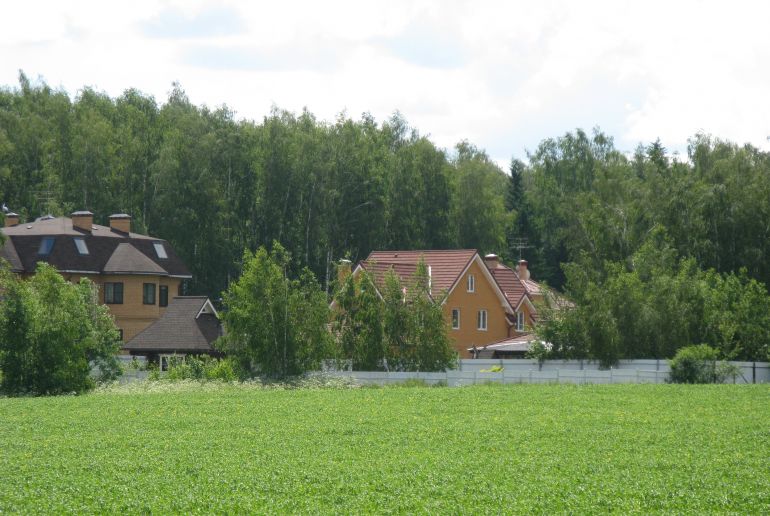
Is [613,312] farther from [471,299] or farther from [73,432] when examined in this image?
[73,432]

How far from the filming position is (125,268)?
6625 cm

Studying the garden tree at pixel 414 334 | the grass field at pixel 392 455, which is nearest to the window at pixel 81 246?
the garden tree at pixel 414 334

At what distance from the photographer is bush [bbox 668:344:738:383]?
1743 inches

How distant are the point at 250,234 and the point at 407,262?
20790 mm

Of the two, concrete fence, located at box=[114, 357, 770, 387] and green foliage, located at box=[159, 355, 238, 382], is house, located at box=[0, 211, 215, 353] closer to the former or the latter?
green foliage, located at box=[159, 355, 238, 382]

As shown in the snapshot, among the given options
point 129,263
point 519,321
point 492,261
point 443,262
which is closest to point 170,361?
point 129,263

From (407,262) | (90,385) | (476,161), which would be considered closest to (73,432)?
(90,385)

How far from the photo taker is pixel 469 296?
6712cm

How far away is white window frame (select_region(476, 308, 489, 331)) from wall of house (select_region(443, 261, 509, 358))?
14cm

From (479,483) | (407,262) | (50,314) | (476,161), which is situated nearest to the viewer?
(479,483)

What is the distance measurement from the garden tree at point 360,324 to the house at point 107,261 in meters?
18.5

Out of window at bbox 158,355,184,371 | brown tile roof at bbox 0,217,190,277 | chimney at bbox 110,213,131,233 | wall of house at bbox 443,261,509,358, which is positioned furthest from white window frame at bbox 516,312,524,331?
chimney at bbox 110,213,131,233

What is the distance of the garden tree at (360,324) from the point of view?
48.8m

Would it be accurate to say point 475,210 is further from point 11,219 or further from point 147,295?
point 11,219
